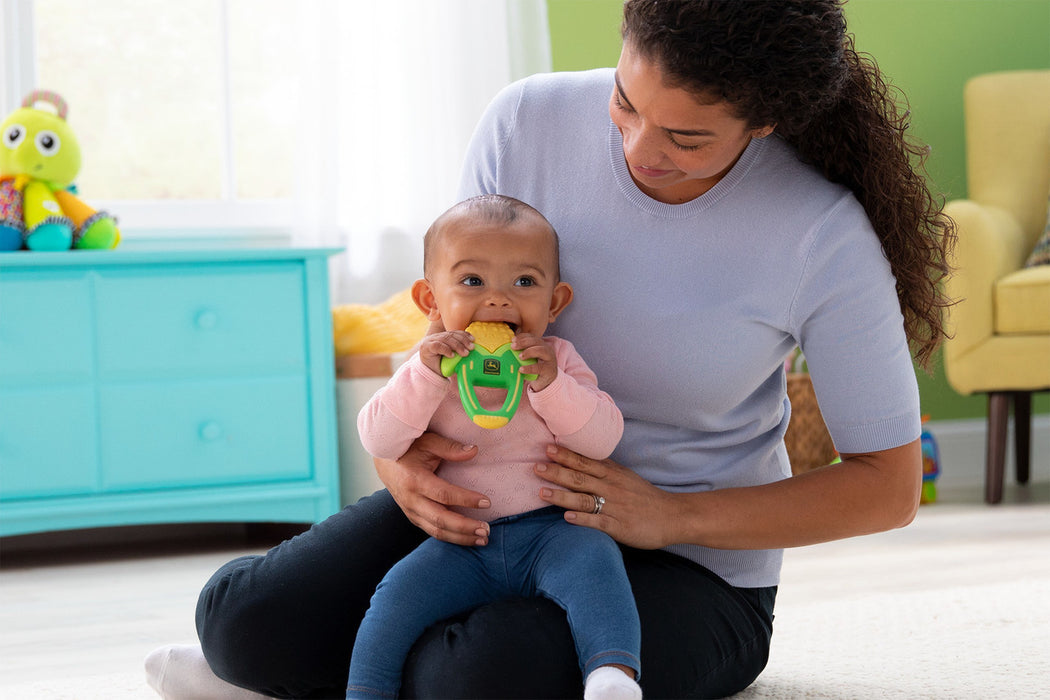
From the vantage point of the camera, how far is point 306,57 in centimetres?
293

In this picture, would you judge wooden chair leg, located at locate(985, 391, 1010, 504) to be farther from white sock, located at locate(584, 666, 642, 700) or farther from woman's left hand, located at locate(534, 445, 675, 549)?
white sock, located at locate(584, 666, 642, 700)

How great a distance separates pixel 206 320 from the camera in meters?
2.43

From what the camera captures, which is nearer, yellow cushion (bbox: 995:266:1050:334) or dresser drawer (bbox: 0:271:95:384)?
dresser drawer (bbox: 0:271:95:384)

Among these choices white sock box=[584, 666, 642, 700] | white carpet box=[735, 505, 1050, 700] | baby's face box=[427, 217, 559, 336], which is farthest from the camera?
white carpet box=[735, 505, 1050, 700]

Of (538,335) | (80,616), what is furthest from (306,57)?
(538,335)

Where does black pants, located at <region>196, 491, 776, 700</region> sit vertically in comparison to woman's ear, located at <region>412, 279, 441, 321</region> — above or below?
below

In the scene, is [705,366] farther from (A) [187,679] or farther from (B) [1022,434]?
(B) [1022,434]

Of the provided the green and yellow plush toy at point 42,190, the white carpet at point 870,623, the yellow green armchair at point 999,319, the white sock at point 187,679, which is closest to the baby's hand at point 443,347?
the white sock at point 187,679

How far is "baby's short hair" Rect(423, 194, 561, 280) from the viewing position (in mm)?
1179

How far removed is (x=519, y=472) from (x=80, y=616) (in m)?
1.10

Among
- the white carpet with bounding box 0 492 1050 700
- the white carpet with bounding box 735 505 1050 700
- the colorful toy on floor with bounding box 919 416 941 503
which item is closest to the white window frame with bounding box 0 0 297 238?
the white carpet with bounding box 0 492 1050 700

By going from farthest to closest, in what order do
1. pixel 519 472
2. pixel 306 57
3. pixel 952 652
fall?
pixel 306 57 < pixel 952 652 < pixel 519 472

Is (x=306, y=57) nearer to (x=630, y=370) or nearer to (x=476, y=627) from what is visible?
(x=630, y=370)

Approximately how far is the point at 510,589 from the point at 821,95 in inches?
23.1
